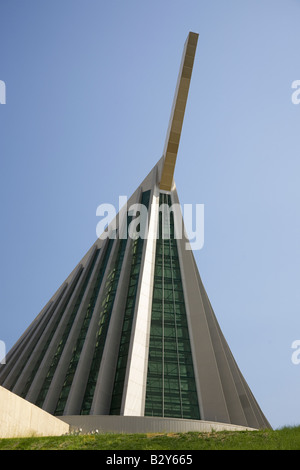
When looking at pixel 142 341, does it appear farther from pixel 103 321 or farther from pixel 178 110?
pixel 178 110

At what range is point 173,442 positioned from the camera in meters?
11.6

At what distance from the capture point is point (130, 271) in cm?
2916

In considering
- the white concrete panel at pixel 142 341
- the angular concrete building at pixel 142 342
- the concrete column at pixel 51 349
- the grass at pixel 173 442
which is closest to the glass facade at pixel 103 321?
the angular concrete building at pixel 142 342

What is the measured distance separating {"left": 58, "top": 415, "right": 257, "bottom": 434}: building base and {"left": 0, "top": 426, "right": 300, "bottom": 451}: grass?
534 centimetres

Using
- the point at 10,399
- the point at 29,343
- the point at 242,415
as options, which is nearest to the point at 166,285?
the point at 242,415

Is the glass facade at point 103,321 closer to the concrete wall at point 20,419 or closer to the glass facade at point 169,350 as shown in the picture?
the glass facade at point 169,350

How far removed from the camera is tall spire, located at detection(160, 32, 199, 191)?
32281 mm

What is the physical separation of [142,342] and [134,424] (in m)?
6.07

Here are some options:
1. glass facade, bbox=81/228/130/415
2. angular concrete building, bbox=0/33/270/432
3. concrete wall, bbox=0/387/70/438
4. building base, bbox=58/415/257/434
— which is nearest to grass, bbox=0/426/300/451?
concrete wall, bbox=0/387/70/438

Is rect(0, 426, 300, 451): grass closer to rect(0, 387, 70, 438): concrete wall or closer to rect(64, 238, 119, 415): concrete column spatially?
rect(0, 387, 70, 438): concrete wall

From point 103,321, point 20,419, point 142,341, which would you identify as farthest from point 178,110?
point 20,419
